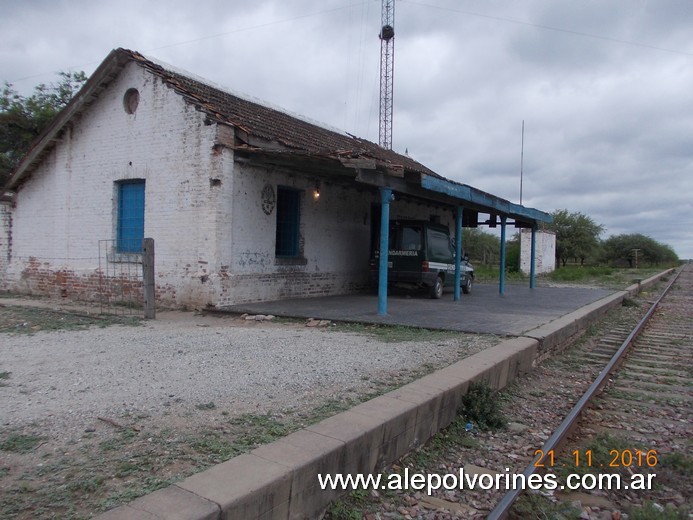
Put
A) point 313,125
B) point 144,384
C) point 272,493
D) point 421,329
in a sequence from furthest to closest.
→ 1. point 313,125
2. point 421,329
3. point 144,384
4. point 272,493

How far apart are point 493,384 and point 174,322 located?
5.89 m

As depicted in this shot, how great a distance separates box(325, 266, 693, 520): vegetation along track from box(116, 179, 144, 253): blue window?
9062 mm

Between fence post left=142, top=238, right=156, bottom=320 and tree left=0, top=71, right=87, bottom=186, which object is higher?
tree left=0, top=71, right=87, bottom=186

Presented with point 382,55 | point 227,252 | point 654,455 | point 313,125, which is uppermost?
point 382,55

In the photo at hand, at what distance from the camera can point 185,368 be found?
18.7 feet

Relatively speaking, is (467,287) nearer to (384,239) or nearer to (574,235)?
(384,239)

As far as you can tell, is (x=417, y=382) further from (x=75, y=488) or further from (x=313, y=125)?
(x=313, y=125)

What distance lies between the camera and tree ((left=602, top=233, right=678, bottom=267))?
78.6 metres

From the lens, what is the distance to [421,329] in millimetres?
8711

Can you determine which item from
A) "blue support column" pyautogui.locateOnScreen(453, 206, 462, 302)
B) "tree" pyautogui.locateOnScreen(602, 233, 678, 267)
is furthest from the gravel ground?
"tree" pyautogui.locateOnScreen(602, 233, 678, 267)

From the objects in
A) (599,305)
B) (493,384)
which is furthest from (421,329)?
(599,305)

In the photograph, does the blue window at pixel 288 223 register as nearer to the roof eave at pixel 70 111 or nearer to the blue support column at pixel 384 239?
the blue support column at pixel 384 239

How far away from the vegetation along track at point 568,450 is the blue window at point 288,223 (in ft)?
22.7

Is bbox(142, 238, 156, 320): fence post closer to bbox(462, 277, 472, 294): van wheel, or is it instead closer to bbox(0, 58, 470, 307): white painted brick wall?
bbox(0, 58, 470, 307): white painted brick wall
